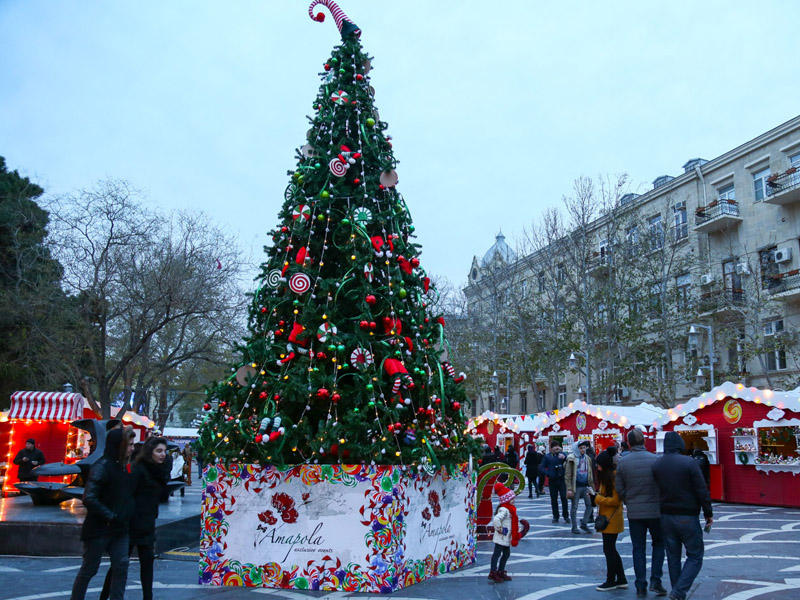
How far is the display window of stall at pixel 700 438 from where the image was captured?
19781mm

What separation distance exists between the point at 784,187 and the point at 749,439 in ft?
46.3

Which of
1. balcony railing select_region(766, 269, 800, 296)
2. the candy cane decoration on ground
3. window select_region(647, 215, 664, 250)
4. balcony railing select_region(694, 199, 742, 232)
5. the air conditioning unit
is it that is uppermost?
balcony railing select_region(694, 199, 742, 232)

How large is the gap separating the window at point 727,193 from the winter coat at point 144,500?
103ft

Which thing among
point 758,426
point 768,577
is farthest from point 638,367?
point 768,577

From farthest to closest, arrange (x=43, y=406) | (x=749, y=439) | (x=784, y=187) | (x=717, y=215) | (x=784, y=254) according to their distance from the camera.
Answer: (x=717, y=215)
(x=784, y=254)
(x=784, y=187)
(x=43, y=406)
(x=749, y=439)

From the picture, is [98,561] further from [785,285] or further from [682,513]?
[785,285]

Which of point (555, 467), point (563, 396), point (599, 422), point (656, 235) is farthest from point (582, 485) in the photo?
point (563, 396)

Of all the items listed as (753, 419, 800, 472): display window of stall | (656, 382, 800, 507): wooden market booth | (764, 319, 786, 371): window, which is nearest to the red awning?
(656, 382, 800, 507): wooden market booth

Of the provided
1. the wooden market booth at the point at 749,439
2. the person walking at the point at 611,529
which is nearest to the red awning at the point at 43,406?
the person walking at the point at 611,529

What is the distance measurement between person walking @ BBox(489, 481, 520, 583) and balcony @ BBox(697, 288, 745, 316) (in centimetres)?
2376

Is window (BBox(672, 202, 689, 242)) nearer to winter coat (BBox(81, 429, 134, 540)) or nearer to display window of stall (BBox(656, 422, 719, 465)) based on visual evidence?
display window of stall (BBox(656, 422, 719, 465))

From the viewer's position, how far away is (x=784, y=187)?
28.1 metres

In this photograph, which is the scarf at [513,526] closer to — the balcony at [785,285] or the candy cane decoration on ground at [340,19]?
the candy cane decoration on ground at [340,19]

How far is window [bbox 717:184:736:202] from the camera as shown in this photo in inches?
1260
